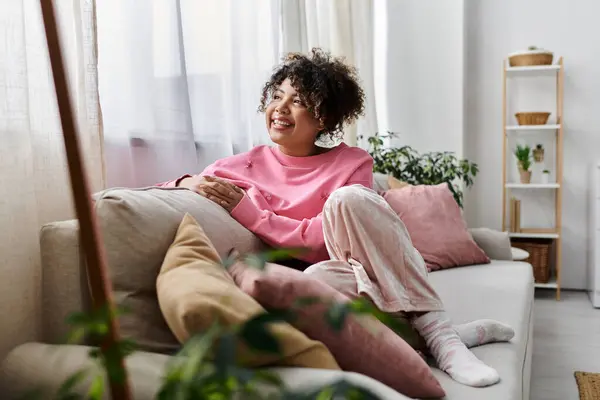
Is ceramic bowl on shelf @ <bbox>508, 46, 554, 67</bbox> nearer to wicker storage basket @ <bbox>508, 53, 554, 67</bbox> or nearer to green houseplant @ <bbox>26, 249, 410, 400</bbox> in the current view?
wicker storage basket @ <bbox>508, 53, 554, 67</bbox>

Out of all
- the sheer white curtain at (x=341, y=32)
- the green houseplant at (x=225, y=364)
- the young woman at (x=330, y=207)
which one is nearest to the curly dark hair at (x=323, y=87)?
the young woman at (x=330, y=207)

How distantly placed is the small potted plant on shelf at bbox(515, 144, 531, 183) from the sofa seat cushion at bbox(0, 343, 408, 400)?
3.34 m

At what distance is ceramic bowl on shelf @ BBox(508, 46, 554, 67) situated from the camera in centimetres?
388

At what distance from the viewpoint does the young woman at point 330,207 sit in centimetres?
148

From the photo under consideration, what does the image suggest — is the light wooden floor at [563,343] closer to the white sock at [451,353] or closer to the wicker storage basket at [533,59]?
the white sock at [451,353]

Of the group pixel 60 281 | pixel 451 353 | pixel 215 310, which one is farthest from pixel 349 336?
pixel 60 281

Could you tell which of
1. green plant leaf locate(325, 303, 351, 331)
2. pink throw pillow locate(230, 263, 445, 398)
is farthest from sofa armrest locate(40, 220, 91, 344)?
green plant leaf locate(325, 303, 351, 331)

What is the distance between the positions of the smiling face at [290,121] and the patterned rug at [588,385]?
1346mm

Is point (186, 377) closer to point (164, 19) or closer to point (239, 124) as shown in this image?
point (164, 19)

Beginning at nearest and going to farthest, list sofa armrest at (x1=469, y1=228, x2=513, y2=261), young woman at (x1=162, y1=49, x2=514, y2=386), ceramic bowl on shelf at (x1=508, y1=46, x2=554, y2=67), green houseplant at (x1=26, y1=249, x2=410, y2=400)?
green houseplant at (x1=26, y1=249, x2=410, y2=400)
young woman at (x1=162, y1=49, x2=514, y2=386)
sofa armrest at (x1=469, y1=228, x2=513, y2=261)
ceramic bowl on shelf at (x1=508, y1=46, x2=554, y2=67)

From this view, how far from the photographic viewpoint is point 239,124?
8.39 ft

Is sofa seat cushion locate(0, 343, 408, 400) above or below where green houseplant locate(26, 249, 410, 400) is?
below

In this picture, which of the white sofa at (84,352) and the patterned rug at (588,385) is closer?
the white sofa at (84,352)

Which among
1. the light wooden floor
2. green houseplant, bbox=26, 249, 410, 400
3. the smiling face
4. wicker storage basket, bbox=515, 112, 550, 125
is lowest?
the light wooden floor
